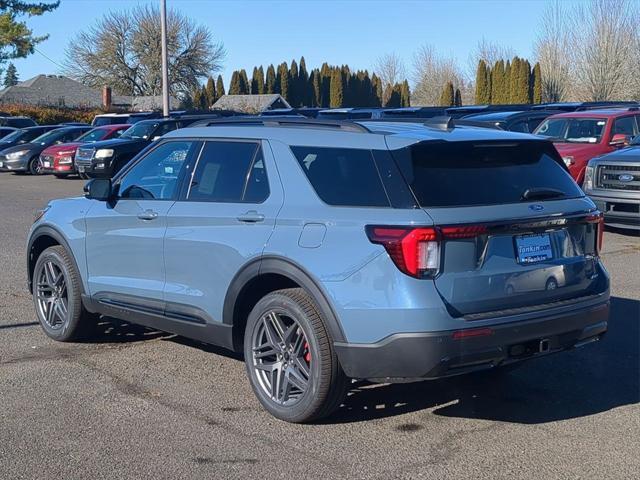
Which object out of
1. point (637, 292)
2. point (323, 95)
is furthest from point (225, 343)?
point (323, 95)

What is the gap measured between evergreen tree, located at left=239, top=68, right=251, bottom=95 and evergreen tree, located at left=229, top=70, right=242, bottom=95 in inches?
A: 10.3

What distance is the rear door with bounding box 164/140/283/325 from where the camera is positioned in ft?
18.7

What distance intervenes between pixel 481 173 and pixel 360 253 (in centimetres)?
94

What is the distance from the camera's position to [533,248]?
17.3 ft

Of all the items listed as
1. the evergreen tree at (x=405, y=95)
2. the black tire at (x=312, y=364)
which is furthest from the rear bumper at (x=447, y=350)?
the evergreen tree at (x=405, y=95)

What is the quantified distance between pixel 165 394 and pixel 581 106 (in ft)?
66.8

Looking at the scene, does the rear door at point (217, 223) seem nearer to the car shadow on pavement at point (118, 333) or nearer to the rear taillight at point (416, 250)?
the rear taillight at point (416, 250)

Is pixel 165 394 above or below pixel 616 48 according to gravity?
below

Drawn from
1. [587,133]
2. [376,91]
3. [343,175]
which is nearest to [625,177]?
[587,133]

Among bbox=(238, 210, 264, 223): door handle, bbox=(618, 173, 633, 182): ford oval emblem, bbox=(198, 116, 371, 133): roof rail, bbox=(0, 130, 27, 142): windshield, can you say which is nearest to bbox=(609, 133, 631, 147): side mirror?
bbox=(618, 173, 633, 182): ford oval emblem

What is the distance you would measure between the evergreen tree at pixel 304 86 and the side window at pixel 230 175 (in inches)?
2876

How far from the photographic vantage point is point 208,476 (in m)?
4.73

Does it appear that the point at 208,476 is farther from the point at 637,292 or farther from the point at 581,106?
the point at 581,106

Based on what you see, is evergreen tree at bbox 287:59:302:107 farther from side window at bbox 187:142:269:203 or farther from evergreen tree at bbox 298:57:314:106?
side window at bbox 187:142:269:203
